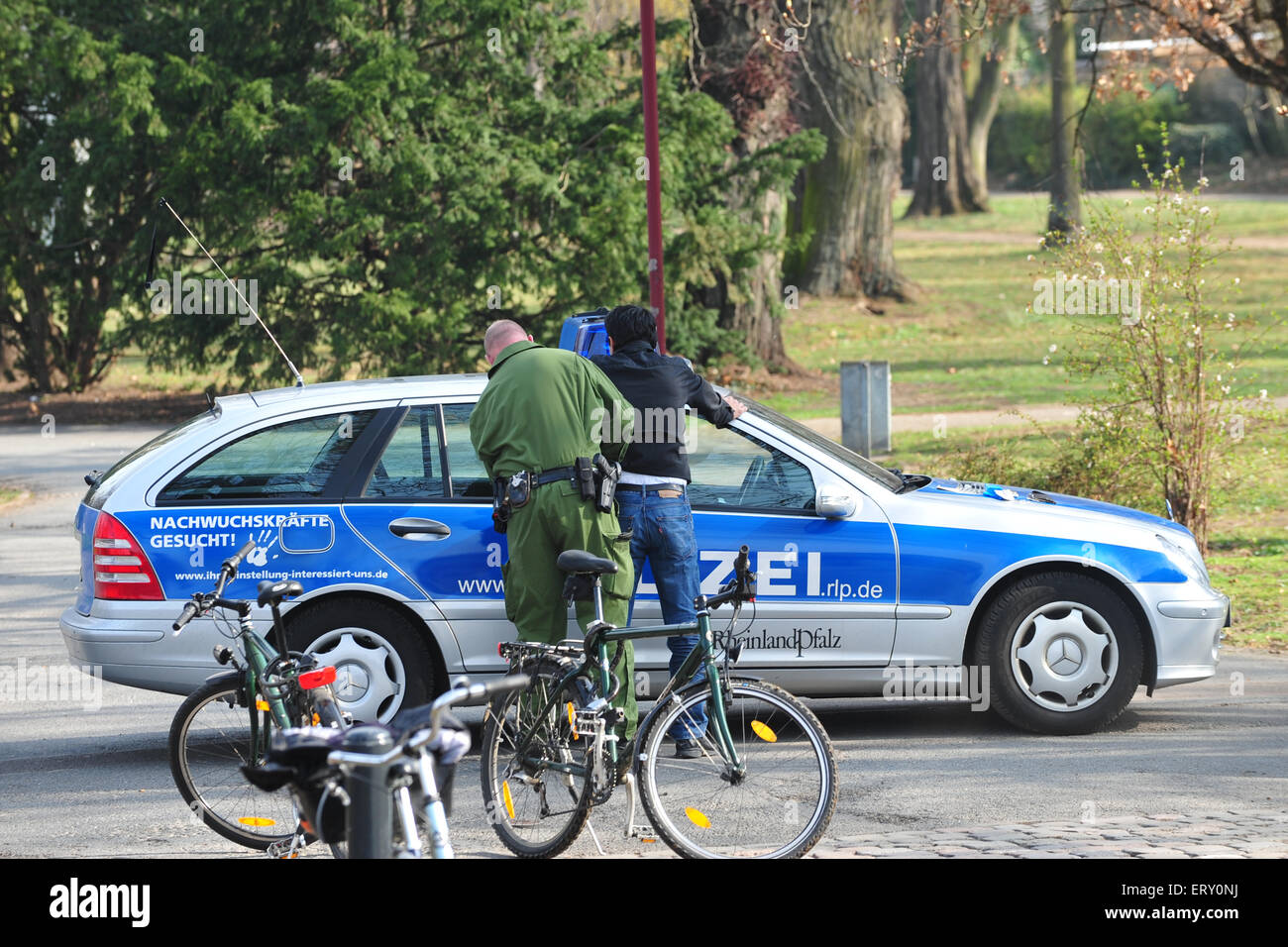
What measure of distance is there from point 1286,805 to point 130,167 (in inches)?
703

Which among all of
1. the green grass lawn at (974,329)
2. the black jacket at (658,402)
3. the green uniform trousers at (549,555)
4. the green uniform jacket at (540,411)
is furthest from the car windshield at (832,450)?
the green grass lawn at (974,329)

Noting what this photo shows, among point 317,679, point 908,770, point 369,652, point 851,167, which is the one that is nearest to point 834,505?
point 908,770

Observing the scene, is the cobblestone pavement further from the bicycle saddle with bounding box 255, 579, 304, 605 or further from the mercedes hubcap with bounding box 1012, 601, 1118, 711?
the bicycle saddle with bounding box 255, 579, 304, 605

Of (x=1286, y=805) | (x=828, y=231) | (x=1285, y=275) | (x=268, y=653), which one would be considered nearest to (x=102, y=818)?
(x=268, y=653)

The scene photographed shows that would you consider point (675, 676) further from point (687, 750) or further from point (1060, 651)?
point (1060, 651)

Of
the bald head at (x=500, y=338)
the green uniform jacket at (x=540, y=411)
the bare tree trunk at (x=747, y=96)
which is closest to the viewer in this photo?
the green uniform jacket at (x=540, y=411)

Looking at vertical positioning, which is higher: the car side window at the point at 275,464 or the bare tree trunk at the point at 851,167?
the bare tree trunk at the point at 851,167

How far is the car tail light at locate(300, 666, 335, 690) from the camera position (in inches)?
200

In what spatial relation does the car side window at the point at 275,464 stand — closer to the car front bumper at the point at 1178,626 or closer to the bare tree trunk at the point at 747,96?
the car front bumper at the point at 1178,626

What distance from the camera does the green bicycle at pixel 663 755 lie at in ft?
17.0

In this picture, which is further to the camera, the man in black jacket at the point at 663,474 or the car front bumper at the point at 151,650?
the car front bumper at the point at 151,650

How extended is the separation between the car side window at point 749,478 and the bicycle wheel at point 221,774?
7.41 ft

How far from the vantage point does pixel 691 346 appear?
2061 centimetres

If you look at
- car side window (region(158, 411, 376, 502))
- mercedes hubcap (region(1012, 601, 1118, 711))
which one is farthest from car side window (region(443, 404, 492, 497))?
mercedes hubcap (region(1012, 601, 1118, 711))
